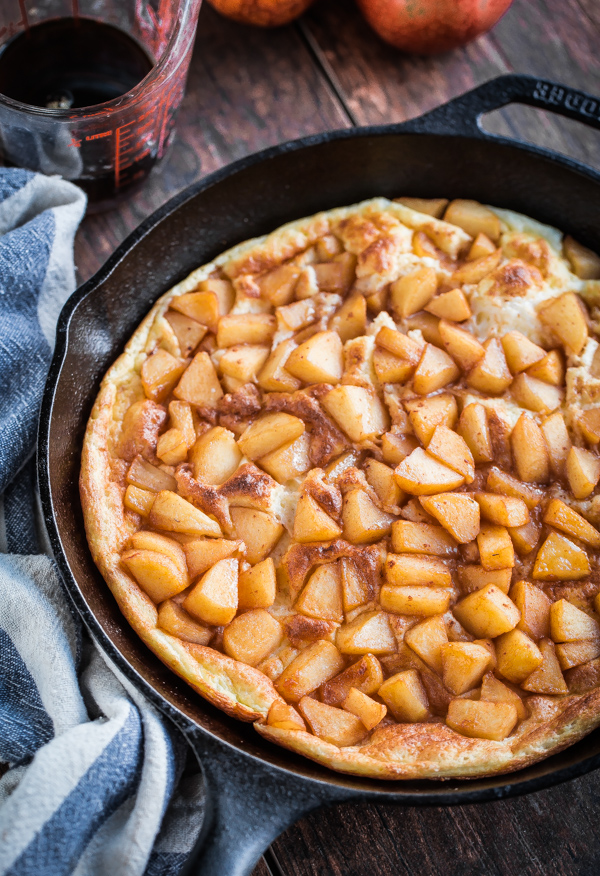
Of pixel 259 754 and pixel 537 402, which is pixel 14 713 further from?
pixel 537 402

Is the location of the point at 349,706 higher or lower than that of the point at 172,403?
lower

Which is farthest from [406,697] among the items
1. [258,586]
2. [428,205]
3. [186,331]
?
[428,205]

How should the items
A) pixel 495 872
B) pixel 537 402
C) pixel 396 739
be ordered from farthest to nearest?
pixel 537 402
pixel 495 872
pixel 396 739

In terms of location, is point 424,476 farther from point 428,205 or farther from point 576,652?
point 428,205

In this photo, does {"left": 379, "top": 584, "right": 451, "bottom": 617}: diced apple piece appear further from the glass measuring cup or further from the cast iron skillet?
the glass measuring cup

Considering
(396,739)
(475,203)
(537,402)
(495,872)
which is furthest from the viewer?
(475,203)

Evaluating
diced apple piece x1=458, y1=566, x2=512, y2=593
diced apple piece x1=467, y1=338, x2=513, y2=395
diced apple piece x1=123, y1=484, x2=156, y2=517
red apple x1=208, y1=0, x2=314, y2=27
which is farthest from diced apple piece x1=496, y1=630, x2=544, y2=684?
red apple x1=208, y1=0, x2=314, y2=27

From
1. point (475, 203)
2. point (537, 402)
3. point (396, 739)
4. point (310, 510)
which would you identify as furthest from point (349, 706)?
point (475, 203)
